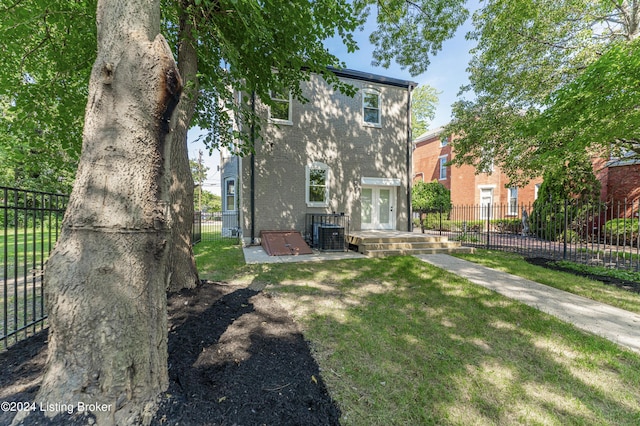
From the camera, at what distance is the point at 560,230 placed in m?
11.8

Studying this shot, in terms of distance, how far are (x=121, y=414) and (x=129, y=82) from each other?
6.83 ft

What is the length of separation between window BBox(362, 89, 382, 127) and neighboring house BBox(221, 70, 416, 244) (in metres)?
0.04

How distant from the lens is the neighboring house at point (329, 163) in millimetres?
9836

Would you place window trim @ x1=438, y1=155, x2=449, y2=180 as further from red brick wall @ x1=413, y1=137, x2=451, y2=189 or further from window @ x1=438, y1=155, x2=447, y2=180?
red brick wall @ x1=413, y1=137, x2=451, y2=189

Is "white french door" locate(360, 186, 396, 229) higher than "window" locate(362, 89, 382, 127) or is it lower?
lower

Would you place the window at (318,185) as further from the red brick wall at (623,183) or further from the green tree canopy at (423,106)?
the green tree canopy at (423,106)

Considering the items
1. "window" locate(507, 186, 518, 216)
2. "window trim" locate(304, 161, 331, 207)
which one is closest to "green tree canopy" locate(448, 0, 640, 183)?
"window trim" locate(304, 161, 331, 207)

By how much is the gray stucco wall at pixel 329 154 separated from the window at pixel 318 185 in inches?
7.8

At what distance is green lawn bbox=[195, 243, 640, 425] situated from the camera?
2.05 meters

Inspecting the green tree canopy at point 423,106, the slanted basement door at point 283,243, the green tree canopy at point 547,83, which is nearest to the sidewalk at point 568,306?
the green tree canopy at point 547,83

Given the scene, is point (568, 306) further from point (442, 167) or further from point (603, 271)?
point (442, 167)

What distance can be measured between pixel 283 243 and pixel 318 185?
3.08m

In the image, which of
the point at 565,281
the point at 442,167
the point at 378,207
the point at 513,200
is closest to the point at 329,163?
the point at 378,207

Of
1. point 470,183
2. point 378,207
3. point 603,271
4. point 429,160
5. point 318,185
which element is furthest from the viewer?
point 429,160
